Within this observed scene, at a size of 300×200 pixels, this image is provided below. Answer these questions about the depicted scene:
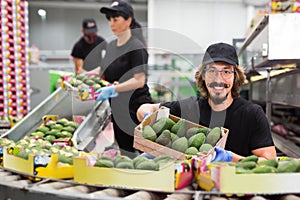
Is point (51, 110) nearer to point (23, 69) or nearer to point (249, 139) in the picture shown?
point (23, 69)

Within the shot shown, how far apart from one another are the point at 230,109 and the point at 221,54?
1.12 feet

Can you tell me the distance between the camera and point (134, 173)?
1.22 metres

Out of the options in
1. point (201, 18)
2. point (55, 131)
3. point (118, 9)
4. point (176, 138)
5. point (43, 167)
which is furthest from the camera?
point (201, 18)

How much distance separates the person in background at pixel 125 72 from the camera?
305 centimetres

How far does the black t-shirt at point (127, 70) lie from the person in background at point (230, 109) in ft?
3.04

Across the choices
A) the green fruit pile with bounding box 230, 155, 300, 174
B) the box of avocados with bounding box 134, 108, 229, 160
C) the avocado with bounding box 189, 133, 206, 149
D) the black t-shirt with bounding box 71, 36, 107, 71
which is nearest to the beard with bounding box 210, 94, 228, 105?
the box of avocados with bounding box 134, 108, 229, 160

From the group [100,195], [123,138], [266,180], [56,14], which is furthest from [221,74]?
[56,14]

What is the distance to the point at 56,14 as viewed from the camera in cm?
1412

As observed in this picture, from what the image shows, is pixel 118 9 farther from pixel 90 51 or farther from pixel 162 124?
pixel 90 51

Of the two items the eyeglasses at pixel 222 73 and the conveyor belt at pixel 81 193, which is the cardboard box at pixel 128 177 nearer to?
the conveyor belt at pixel 81 193

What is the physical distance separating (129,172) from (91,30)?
4.03m

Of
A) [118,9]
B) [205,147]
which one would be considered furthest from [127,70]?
[205,147]

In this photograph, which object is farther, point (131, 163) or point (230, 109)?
point (230, 109)

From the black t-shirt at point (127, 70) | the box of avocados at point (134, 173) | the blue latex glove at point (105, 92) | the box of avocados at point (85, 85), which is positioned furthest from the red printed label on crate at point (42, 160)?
the black t-shirt at point (127, 70)
